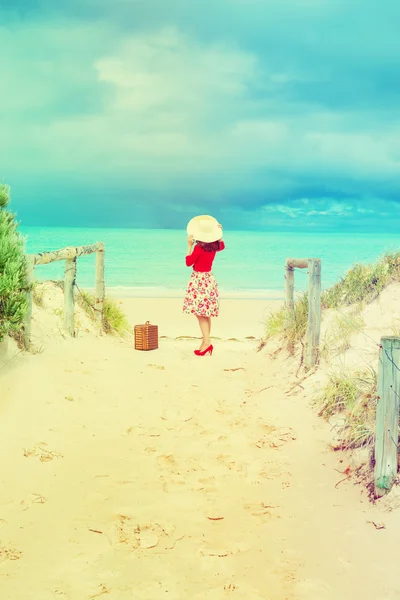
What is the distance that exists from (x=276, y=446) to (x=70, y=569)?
262cm

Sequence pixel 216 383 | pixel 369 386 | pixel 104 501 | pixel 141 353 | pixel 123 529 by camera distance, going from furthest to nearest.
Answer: pixel 141 353 < pixel 216 383 < pixel 369 386 < pixel 104 501 < pixel 123 529

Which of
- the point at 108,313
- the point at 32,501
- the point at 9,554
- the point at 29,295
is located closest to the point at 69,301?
the point at 29,295

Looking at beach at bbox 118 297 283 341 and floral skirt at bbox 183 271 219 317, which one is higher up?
floral skirt at bbox 183 271 219 317

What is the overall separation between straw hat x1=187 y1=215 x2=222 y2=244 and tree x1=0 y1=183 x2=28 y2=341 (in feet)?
9.94

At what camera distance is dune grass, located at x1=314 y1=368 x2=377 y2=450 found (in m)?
5.62

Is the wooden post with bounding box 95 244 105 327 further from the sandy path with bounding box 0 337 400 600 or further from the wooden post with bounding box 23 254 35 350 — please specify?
the wooden post with bounding box 23 254 35 350

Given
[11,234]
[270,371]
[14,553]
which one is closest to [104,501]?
[14,553]

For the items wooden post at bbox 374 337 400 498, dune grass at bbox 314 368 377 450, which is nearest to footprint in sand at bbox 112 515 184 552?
wooden post at bbox 374 337 400 498

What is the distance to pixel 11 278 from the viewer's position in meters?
7.06

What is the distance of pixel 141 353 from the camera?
30.9 ft

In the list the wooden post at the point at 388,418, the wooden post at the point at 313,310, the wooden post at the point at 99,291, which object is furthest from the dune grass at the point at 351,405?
the wooden post at the point at 99,291

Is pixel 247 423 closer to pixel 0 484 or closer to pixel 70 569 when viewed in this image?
pixel 0 484

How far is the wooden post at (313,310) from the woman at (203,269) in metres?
2.39

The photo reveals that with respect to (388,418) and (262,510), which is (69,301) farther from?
(388,418)
